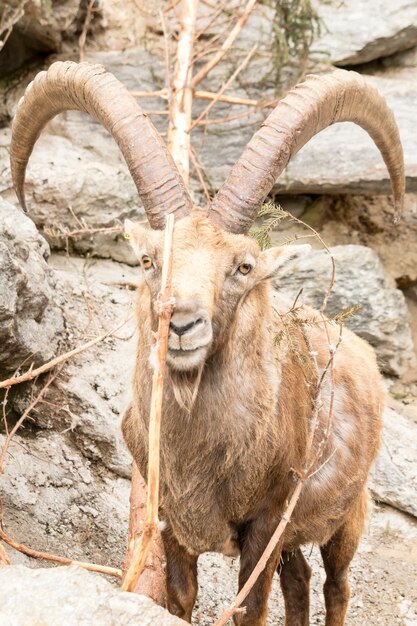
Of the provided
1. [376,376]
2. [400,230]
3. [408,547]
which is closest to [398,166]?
[376,376]

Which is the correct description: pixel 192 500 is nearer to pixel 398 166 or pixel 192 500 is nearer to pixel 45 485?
pixel 45 485

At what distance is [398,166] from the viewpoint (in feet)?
19.4

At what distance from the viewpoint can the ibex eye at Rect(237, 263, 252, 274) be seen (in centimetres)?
424

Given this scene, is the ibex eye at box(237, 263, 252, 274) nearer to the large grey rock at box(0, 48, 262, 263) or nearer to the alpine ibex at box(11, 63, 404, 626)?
the alpine ibex at box(11, 63, 404, 626)

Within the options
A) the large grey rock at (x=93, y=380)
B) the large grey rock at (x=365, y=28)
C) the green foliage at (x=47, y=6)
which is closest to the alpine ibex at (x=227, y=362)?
the large grey rock at (x=93, y=380)

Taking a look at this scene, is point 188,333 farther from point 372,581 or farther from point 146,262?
point 372,581

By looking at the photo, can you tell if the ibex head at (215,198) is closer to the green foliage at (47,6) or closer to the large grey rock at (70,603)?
the large grey rock at (70,603)

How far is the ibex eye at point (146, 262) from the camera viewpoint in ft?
13.9

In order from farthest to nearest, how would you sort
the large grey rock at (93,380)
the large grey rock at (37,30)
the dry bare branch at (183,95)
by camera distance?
1. the large grey rock at (37,30)
2. the dry bare branch at (183,95)
3. the large grey rock at (93,380)

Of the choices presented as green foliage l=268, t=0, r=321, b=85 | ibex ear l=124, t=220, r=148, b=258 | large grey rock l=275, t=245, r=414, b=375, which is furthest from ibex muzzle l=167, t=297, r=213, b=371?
green foliage l=268, t=0, r=321, b=85

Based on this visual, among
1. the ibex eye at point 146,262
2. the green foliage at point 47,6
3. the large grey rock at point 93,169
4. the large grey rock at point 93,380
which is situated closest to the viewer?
the ibex eye at point 146,262

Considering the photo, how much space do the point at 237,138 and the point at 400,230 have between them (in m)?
2.09

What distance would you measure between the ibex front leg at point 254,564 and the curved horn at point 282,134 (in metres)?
1.55

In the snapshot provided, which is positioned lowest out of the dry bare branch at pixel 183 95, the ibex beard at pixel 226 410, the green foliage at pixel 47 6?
the ibex beard at pixel 226 410
